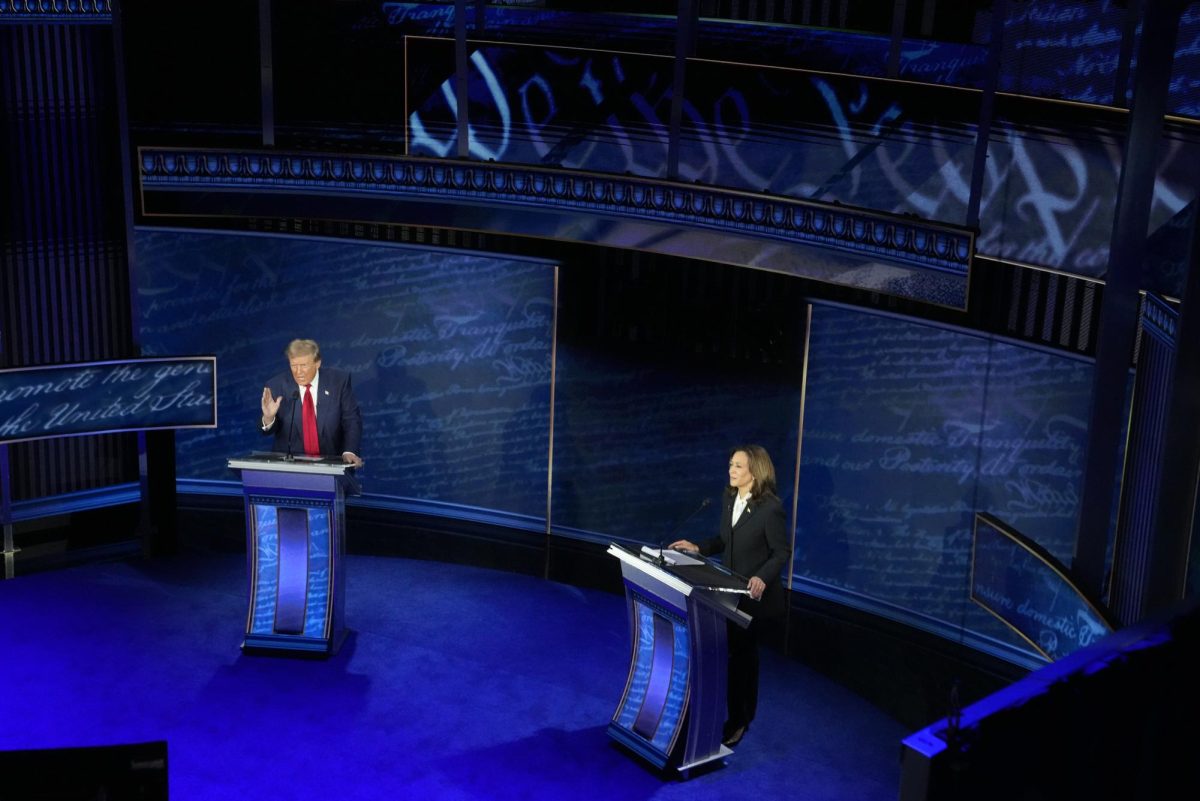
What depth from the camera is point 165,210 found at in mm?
8086

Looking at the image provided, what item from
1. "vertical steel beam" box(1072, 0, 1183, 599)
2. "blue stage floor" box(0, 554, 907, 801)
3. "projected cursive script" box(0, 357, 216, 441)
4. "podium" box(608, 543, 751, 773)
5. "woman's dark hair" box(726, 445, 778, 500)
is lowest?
"blue stage floor" box(0, 554, 907, 801)

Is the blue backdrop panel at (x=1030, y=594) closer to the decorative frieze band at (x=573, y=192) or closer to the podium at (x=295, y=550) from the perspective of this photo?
the decorative frieze band at (x=573, y=192)

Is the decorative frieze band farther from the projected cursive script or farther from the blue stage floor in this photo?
the blue stage floor

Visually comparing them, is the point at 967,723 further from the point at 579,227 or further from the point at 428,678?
the point at 579,227

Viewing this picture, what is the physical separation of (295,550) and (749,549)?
235cm

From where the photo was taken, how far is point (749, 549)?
19.1 ft

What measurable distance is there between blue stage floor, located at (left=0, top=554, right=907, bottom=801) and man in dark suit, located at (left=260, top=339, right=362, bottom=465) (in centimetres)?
113

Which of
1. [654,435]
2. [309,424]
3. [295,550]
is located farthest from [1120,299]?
[295,550]

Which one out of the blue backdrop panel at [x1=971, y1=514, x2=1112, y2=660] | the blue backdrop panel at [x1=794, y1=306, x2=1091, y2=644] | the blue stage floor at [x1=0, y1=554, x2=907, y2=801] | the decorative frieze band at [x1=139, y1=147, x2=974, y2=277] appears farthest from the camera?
the decorative frieze band at [x1=139, y1=147, x2=974, y2=277]

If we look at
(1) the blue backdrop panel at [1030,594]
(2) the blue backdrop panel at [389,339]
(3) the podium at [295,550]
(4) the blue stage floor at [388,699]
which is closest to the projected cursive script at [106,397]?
(2) the blue backdrop panel at [389,339]

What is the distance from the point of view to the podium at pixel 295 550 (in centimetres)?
640

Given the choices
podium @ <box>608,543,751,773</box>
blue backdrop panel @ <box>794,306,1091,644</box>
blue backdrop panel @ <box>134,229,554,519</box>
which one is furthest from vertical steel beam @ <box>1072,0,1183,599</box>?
blue backdrop panel @ <box>134,229,554,519</box>

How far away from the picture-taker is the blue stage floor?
5641 millimetres

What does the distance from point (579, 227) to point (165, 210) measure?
274cm
